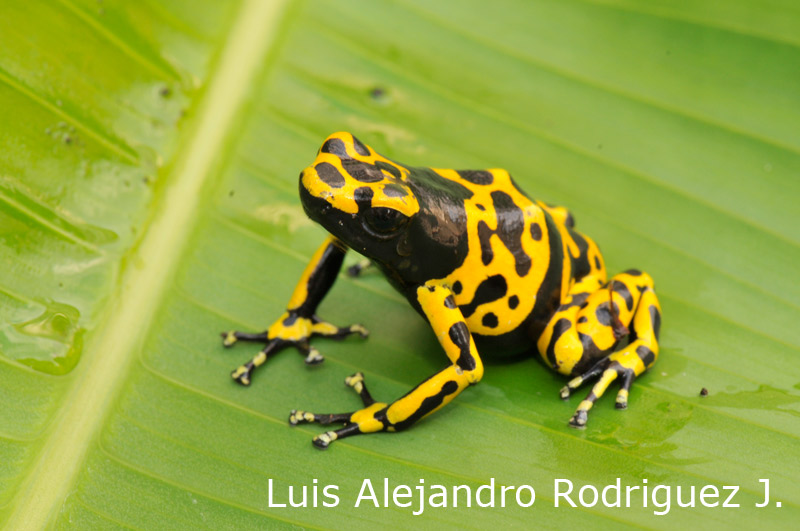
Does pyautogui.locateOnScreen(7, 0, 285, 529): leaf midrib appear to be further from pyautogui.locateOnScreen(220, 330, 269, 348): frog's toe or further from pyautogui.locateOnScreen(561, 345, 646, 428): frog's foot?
pyautogui.locateOnScreen(561, 345, 646, 428): frog's foot

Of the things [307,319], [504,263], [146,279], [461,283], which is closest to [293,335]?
[307,319]

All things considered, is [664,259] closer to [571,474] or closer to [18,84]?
[571,474]

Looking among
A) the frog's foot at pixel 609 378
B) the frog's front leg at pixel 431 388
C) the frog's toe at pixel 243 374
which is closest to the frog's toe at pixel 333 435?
the frog's front leg at pixel 431 388

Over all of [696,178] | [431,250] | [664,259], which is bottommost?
[431,250]

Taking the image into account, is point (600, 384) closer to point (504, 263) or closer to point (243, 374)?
point (504, 263)

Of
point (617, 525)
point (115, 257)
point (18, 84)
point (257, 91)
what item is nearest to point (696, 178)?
A: point (617, 525)

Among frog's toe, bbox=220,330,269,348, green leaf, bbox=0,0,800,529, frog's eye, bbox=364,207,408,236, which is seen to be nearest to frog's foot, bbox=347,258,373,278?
green leaf, bbox=0,0,800,529

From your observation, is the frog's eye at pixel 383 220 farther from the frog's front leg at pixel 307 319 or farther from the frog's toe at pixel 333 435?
the frog's toe at pixel 333 435
